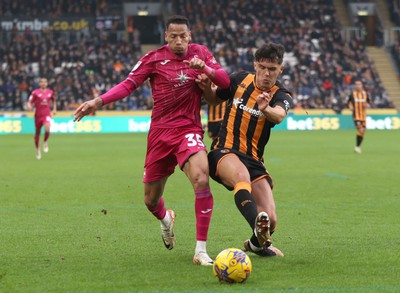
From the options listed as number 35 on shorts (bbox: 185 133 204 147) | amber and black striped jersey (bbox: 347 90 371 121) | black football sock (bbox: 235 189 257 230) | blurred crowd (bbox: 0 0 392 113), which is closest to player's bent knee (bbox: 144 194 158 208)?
number 35 on shorts (bbox: 185 133 204 147)

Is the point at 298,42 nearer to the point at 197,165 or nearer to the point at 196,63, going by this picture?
the point at 197,165

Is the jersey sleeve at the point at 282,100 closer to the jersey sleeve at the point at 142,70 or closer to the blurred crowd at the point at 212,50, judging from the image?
the jersey sleeve at the point at 142,70

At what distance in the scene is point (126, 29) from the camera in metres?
48.3

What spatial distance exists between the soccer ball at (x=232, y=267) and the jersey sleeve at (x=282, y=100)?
165 centimetres

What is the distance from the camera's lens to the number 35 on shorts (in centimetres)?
746

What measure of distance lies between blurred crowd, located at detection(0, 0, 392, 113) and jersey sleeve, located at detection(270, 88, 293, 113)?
1282 inches

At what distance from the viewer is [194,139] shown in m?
7.50

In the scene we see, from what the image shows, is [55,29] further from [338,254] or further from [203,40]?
[338,254]

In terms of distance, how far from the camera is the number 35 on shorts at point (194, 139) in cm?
746

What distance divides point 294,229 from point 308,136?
24.4 meters

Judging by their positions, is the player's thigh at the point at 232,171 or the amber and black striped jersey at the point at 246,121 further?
the amber and black striped jersey at the point at 246,121

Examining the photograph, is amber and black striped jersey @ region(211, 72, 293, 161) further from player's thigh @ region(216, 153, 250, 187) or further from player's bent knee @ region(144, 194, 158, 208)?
player's bent knee @ region(144, 194, 158, 208)

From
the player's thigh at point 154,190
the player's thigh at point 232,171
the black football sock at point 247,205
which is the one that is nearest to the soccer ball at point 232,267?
the black football sock at point 247,205

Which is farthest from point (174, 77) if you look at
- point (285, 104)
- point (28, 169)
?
point (28, 169)
